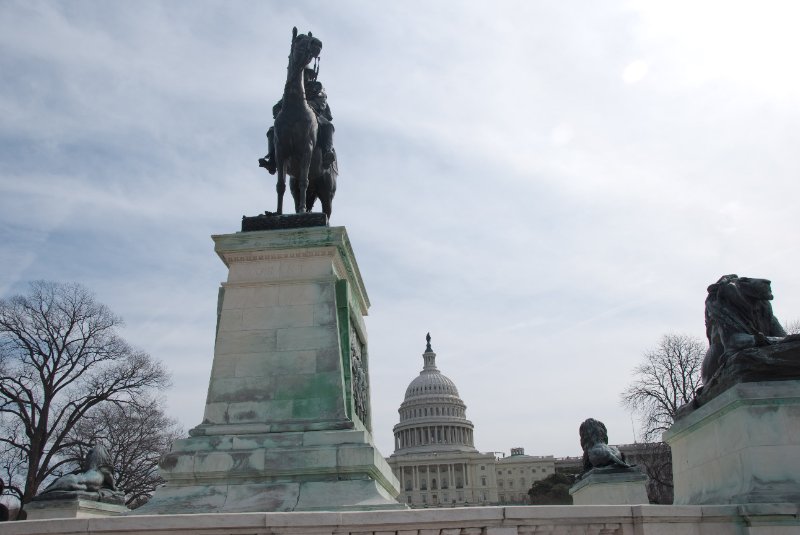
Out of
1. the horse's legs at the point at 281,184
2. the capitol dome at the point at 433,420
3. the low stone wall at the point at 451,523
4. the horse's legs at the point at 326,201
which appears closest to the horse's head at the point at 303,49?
the horse's legs at the point at 281,184

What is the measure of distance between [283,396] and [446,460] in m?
A: 142

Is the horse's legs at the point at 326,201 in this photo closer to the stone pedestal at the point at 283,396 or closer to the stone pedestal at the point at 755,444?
the stone pedestal at the point at 283,396

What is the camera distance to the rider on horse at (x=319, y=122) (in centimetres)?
1176

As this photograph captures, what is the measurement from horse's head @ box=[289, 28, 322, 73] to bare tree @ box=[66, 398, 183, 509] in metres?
28.5

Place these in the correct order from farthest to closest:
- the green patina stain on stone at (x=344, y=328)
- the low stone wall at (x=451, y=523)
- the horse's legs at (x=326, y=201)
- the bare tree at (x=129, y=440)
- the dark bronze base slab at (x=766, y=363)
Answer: the bare tree at (x=129, y=440) → the horse's legs at (x=326, y=201) → the green patina stain on stone at (x=344, y=328) → the dark bronze base slab at (x=766, y=363) → the low stone wall at (x=451, y=523)

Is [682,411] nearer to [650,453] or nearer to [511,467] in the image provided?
[650,453]

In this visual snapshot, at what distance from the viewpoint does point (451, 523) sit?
551 centimetres

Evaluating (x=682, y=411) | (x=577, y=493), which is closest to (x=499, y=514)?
(x=682, y=411)

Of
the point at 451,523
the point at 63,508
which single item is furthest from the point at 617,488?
the point at 63,508

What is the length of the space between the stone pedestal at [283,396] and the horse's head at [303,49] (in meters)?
3.01

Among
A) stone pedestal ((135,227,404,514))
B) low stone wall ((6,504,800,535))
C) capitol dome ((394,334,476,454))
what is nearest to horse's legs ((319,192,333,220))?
stone pedestal ((135,227,404,514))

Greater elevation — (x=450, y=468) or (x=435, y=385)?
(x=435, y=385)

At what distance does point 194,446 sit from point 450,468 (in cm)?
14422

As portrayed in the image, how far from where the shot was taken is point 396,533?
5508mm
